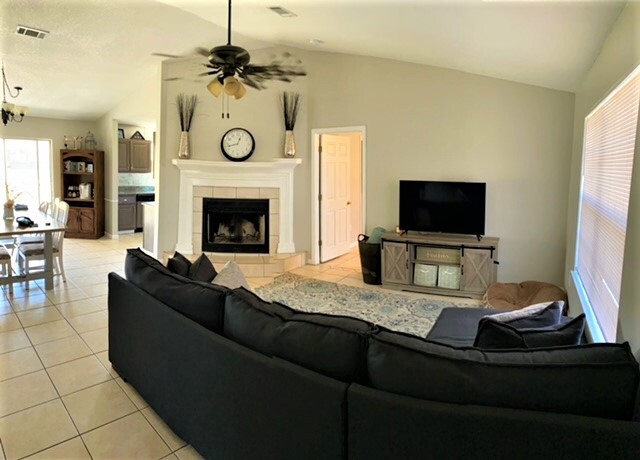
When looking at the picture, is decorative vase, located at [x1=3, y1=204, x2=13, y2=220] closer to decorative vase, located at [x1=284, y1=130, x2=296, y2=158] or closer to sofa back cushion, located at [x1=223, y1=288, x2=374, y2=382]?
decorative vase, located at [x1=284, y1=130, x2=296, y2=158]

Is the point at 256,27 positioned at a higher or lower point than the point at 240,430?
higher

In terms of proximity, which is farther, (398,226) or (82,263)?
(82,263)

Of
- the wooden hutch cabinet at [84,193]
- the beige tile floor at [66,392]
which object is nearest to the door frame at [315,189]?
the beige tile floor at [66,392]

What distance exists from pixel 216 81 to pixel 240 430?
283 centimetres

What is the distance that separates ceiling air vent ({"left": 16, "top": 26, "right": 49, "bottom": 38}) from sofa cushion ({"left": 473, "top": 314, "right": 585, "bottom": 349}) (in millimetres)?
5344

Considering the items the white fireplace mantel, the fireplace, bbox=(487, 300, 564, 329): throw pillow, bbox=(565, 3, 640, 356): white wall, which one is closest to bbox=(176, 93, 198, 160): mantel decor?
the white fireplace mantel

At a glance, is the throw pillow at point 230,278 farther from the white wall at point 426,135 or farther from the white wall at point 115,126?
the white wall at point 115,126

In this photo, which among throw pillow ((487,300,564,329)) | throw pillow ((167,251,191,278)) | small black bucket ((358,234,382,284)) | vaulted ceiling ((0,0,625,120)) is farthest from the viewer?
small black bucket ((358,234,382,284))

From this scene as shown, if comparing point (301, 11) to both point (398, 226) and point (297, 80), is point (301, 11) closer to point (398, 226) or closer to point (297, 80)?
point (297, 80)

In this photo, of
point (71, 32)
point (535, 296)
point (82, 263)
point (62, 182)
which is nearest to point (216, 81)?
point (71, 32)

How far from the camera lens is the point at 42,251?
518cm

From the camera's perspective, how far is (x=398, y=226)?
5645 millimetres

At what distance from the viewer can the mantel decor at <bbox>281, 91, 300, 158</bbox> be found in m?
6.16

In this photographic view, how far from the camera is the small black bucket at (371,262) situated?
5.48m
